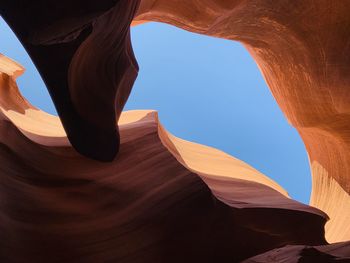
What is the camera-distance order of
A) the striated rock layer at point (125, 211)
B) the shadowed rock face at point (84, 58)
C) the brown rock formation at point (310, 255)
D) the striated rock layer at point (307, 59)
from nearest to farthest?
the shadowed rock face at point (84, 58)
the brown rock formation at point (310, 255)
the striated rock layer at point (125, 211)
the striated rock layer at point (307, 59)

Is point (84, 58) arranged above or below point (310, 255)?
above

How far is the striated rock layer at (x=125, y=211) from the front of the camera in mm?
3092

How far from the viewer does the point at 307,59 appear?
436 cm

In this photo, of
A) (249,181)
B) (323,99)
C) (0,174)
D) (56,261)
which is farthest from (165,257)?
(323,99)

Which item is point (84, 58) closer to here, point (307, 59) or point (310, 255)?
point (310, 255)

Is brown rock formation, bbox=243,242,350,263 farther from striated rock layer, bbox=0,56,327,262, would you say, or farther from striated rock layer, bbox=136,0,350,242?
striated rock layer, bbox=136,0,350,242

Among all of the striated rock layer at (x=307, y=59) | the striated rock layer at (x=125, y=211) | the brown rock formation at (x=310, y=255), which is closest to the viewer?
the brown rock formation at (x=310, y=255)

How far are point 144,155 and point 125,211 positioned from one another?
0.64 m

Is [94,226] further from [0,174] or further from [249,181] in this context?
[249,181]

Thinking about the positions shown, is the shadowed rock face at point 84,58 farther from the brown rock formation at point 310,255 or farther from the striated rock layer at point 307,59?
the brown rock formation at point 310,255

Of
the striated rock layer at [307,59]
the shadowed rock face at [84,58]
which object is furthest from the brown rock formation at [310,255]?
the striated rock layer at [307,59]

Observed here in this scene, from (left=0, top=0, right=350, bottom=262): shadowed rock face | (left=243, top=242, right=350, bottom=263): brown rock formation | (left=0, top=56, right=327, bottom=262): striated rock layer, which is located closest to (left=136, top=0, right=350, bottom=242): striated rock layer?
(left=0, top=0, right=350, bottom=262): shadowed rock face

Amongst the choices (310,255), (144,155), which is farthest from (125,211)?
(310,255)

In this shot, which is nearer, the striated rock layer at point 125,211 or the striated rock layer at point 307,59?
the striated rock layer at point 125,211
